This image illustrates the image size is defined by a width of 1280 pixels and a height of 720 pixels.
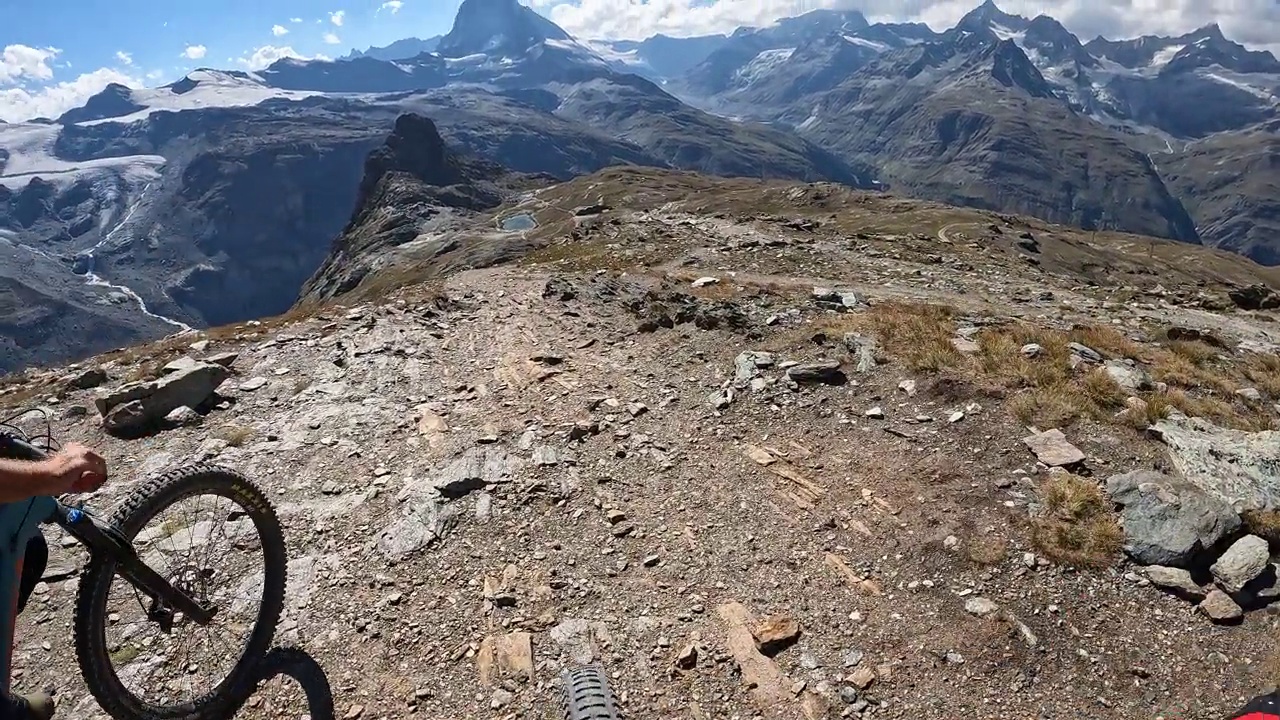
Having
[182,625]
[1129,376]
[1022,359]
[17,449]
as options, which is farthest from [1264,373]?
[17,449]

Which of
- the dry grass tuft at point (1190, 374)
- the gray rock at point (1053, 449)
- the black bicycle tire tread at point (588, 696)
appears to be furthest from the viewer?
the dry grass tuft at point (1190, 374)

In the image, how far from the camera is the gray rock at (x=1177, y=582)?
26.9ft

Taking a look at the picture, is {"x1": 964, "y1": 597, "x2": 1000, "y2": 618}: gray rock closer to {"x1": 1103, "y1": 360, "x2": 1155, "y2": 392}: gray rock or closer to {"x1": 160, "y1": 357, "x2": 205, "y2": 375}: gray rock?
{"x1": 1103, "y1": 360, "x2": 1155, "y2": 392}: gray rock

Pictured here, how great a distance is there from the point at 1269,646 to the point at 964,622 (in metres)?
3.23

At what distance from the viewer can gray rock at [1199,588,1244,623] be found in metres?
7.84

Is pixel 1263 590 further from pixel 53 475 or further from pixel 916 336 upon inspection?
pixel 53 475

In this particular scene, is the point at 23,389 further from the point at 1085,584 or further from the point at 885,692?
the point at 1085,584

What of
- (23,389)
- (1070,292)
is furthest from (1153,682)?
(1070,292)

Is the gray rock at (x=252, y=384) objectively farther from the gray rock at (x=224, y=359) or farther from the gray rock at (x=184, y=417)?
the gray rock at (x=184, y=417)

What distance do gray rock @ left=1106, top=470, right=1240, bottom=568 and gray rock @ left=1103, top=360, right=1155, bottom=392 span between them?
13.2 ft

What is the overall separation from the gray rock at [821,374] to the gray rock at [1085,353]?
541 cm

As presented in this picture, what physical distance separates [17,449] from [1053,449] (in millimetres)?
13466

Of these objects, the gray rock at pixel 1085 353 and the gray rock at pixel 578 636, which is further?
the gray rock at pixel 1085 353

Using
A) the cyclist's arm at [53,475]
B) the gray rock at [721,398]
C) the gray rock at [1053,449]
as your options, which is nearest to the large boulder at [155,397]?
the cyclist's arm at [53,475]
